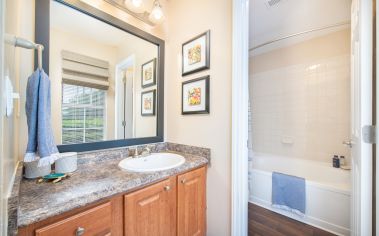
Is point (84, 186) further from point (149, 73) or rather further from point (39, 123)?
point (149, 73)

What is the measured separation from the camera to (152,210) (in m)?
0.94

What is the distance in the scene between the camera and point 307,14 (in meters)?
1.79

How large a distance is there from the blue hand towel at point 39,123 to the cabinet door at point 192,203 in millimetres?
734

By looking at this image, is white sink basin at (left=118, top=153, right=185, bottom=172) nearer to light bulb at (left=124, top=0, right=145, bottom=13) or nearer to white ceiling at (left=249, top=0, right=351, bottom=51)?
light bulb at (left=124, top=0, right=145, bottom=13)

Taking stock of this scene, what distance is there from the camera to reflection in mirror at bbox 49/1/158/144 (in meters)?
1.08

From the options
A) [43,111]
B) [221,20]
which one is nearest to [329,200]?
[221,20]

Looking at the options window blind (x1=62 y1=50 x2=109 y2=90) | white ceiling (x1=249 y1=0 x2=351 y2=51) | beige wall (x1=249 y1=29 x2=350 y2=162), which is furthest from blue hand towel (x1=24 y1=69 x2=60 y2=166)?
beige wall (x1=249 y1=29 x2=350 y2=162)

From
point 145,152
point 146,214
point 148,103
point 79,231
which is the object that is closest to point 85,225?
point 79,231

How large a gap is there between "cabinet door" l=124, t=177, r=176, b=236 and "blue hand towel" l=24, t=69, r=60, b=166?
42 cm

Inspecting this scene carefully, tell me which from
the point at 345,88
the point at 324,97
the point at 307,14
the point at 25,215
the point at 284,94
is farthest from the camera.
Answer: the point at 284,94

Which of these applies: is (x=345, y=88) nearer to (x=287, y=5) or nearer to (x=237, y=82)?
(x=287, y=5)

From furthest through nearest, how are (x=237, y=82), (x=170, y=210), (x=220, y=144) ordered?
(x=220, y=144) < (x=237, y=82) < (x=170, y=210)

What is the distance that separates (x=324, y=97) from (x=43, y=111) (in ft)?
9.68

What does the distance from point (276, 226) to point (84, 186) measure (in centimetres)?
182
